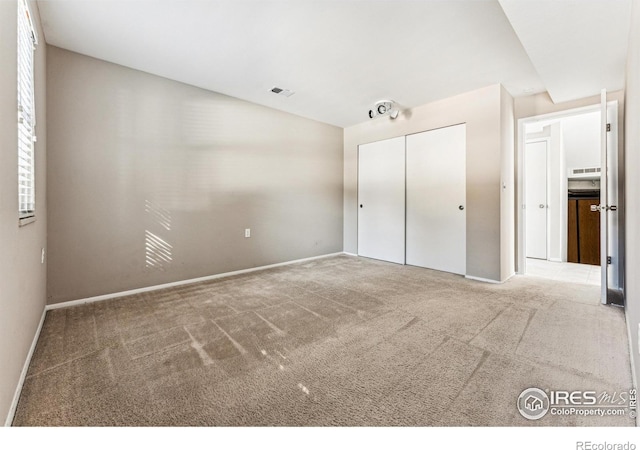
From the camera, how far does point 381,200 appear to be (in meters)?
4.67

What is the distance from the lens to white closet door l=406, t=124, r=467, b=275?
372 cm

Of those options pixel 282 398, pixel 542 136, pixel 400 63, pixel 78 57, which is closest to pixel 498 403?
pixel 282 398

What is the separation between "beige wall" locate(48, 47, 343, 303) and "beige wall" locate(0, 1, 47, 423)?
2.56 feet

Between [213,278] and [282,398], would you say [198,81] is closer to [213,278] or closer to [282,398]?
[213,278]

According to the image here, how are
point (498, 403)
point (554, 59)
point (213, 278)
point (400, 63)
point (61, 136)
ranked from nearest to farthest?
point (498, 403) < point (554, 59) < point (61, 136) < point (400, 63) < point (213, 278)

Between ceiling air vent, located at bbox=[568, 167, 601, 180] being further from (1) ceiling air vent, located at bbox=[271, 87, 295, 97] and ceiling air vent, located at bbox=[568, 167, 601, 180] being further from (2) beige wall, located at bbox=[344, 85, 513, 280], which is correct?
(1) ceiling air vent, located at bbox=[271, 87, 295, 97]

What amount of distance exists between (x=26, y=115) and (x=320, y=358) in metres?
2.41

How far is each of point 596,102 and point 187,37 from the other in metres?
4.40

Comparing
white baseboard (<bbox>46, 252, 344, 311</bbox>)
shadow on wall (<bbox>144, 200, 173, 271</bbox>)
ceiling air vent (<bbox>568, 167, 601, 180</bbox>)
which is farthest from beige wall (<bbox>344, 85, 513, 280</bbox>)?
shadow on wall (<bbox>144, 200, 173, 271</bbox>)

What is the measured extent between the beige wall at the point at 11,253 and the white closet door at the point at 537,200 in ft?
21.1

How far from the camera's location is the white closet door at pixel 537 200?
4.83m

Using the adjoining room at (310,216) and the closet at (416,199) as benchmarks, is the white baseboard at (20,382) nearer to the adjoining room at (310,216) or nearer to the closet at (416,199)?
the adjoining room at (310,216)

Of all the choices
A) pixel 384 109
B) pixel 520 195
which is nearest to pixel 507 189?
pixel 520 195
